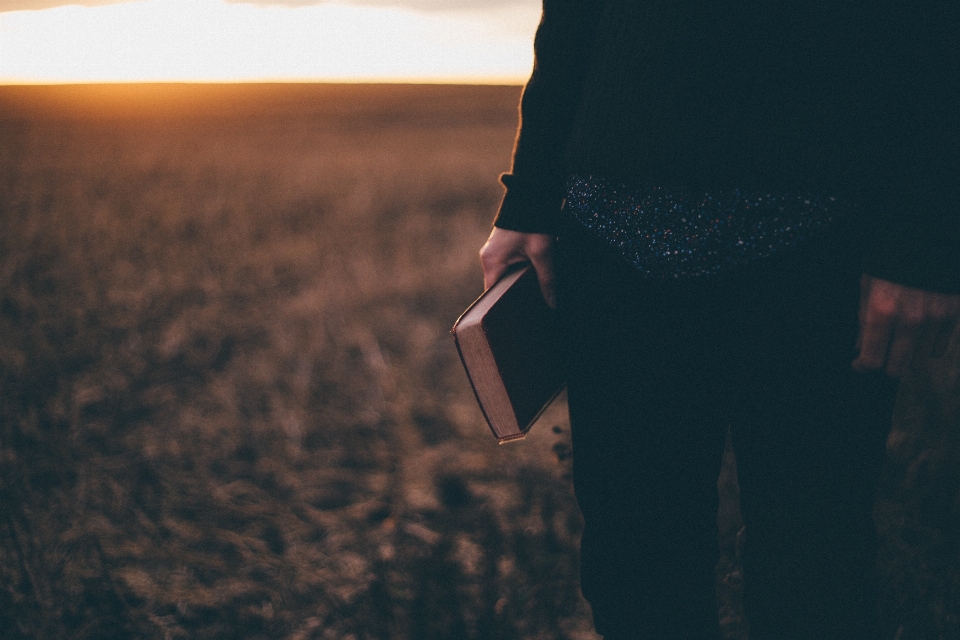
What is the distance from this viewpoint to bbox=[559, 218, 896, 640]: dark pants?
27.0 inches

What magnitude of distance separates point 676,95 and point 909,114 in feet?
0.79

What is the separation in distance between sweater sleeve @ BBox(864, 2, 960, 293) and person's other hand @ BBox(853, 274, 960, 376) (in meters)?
0.02

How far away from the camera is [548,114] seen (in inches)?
33.8

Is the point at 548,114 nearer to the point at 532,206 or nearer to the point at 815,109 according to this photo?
the point at 532,206

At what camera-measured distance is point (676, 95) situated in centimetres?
64

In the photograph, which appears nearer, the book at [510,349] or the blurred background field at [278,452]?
the book at [510,349]

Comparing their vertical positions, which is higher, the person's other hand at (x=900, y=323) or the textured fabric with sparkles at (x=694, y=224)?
the textured fabric with sparkles at (x=694, y=224)

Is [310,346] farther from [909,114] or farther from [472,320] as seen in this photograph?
[909,114]

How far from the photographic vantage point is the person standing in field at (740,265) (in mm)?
591

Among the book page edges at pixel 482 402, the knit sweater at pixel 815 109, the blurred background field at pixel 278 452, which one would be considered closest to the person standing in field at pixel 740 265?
the knit sweater at pixel 815 109

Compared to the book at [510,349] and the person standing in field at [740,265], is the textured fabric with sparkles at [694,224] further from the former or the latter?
the book at [510,349]

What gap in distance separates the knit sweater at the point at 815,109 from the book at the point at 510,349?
0.28 m

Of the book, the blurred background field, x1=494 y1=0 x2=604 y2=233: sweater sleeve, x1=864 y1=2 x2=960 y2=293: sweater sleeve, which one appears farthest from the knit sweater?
the blurred background field

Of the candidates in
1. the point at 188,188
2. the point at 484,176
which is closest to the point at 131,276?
the point at 188,188
